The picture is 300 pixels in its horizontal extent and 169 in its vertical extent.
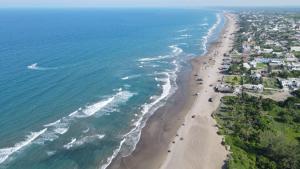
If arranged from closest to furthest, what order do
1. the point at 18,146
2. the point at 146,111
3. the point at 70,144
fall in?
1. the point at 18,146
2. the point at 70,144
3. the point at 146,111

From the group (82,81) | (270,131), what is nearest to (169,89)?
(82,81)

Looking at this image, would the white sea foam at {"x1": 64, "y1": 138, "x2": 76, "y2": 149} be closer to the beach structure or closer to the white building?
the beach structure

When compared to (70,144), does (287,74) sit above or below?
above

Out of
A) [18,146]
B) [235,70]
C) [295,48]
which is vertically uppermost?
[295,48]

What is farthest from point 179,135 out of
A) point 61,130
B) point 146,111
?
point 61,130

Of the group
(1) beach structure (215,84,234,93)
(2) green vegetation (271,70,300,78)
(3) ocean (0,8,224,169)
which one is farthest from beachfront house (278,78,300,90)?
(3) ocean (0,8,224,169)

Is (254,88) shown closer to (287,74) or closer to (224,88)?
(224,88)

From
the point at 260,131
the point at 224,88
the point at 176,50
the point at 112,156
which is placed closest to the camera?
the point at 112,156

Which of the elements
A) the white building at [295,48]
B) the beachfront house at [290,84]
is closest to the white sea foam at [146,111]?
the beachfront house at [290,84]
